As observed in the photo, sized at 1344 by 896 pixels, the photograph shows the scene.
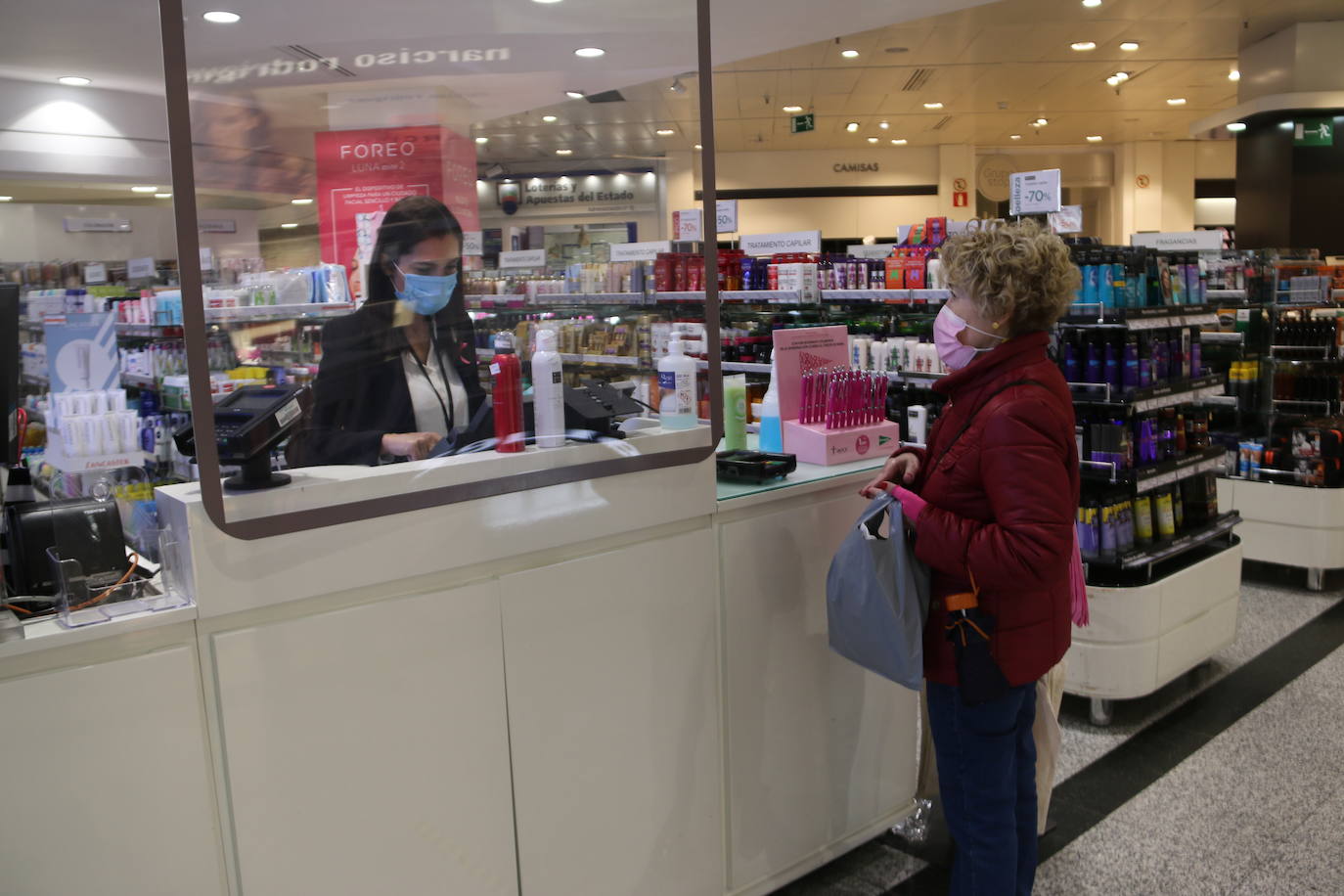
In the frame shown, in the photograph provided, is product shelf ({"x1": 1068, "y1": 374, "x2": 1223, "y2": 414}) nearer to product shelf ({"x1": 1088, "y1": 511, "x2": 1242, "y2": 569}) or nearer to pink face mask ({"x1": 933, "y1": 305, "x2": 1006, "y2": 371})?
product shelf ({"x1": 1088, "y1": 511, "x2": 1242, "y2": 569})

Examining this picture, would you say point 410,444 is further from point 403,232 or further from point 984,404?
point 984,404

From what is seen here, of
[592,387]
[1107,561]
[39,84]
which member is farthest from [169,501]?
[39,84]

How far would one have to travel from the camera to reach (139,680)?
165cm

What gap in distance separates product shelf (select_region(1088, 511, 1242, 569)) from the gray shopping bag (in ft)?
6.22

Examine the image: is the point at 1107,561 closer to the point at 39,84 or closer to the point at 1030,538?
the point at 1030,538

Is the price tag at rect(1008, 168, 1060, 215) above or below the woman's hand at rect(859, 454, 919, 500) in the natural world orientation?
above

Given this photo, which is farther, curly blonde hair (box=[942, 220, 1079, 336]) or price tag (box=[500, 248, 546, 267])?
price tag (box=[500, 248, 546, 267])

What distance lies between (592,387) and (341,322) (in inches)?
25.2

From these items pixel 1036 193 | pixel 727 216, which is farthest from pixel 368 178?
pixel 727 216

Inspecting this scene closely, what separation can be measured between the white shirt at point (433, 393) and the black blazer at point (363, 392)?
0.01m

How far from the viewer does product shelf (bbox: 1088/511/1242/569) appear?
3.77m

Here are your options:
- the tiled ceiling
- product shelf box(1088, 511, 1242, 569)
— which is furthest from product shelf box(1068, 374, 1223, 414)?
the tiled ceiling

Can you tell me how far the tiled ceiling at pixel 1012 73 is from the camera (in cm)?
789

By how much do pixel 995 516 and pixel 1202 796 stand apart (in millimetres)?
1873
